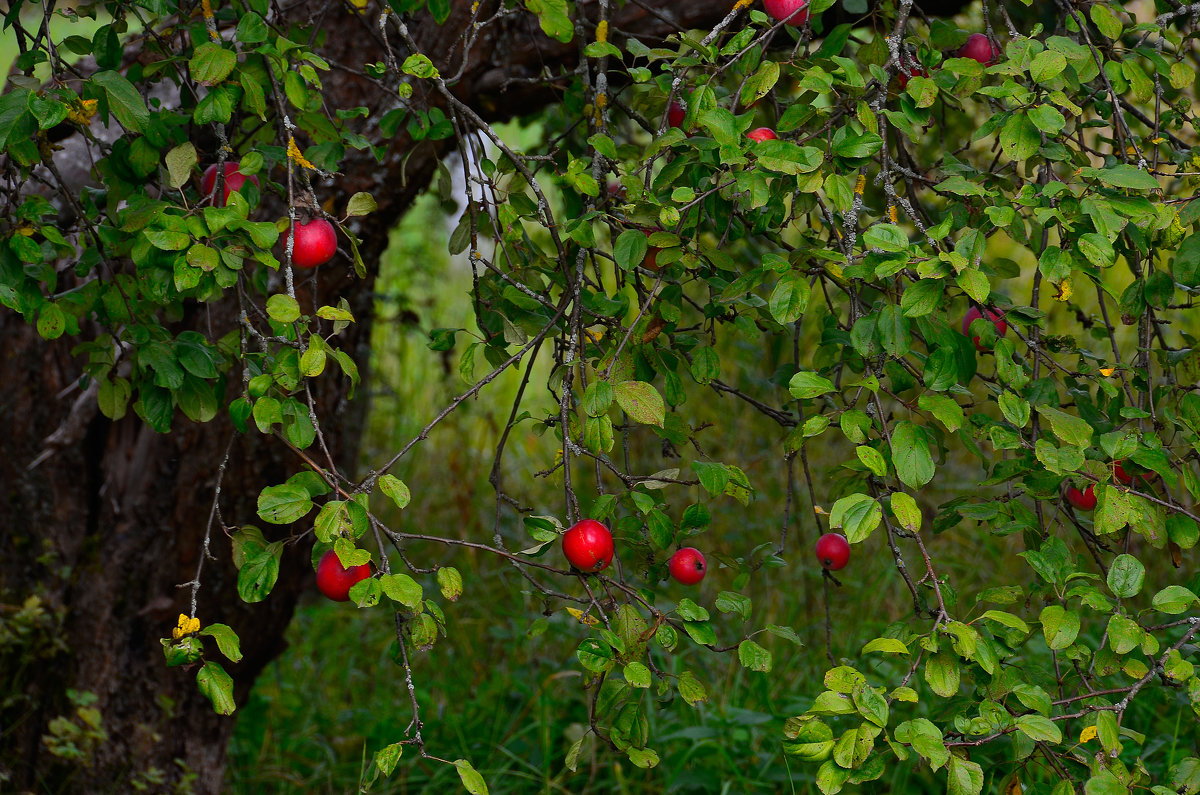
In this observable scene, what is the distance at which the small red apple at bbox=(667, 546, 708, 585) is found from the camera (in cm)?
132

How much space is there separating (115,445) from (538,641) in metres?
1.37

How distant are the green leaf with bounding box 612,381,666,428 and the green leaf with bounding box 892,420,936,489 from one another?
230 millimetres

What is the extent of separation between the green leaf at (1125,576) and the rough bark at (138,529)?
1.34 meters

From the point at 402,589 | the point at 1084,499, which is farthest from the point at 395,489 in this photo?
the point at 1084,499

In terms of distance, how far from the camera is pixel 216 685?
101 cm

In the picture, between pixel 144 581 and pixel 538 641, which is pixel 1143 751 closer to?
pixel 538 641

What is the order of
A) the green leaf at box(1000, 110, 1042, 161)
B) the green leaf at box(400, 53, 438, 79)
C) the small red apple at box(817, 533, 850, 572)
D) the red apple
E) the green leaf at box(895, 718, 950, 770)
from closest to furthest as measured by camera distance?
the green leaf at box(895, 718, 950, 770), the green leaf at box(1000, 110, 1042, 161), the green leaf at box(400, 53, 438, 79), the red apple, the small red apple at box(817, 533, 850, 572)

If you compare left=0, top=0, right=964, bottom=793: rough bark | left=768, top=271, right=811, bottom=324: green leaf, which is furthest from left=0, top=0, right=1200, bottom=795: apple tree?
left=0, top=0, right=964, bottom=793: rough bark

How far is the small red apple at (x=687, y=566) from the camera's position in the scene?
1.32 meters

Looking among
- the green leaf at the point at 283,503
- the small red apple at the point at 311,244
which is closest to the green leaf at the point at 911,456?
the green leaf at the point at 283,503

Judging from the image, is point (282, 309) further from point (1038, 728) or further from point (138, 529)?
point (138, 529)

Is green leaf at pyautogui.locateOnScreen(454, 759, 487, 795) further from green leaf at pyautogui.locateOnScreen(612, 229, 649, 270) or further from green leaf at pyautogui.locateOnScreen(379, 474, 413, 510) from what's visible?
green leaf at pyautogui.locateOnScreen(612, 229, 649, 270)

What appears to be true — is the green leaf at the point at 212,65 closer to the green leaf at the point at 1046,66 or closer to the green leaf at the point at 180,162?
the green leaf at the point at 180,162

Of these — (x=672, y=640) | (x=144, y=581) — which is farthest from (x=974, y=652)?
(x=144, y=581)
